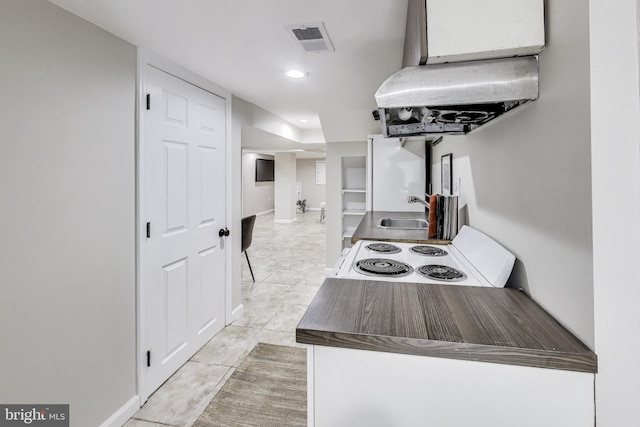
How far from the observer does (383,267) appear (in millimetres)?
1435

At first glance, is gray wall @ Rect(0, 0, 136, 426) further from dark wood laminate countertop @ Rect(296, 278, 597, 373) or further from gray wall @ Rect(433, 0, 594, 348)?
gray wall @ Rect(433, 0, 594, 348)

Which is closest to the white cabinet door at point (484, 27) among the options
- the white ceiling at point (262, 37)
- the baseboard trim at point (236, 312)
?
the white ceiling at point (262, 37)

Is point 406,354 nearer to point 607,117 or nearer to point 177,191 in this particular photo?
point 607,117

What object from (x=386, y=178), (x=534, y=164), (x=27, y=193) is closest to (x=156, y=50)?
(x=27, y=193)

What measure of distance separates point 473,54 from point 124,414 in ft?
7.92

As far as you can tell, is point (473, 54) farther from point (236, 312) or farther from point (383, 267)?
point (236, 312)

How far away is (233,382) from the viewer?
204cm

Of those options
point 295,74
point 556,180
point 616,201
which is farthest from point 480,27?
point 295,74

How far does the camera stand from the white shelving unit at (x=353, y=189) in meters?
4.52

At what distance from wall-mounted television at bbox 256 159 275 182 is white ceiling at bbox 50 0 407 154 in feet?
23.7

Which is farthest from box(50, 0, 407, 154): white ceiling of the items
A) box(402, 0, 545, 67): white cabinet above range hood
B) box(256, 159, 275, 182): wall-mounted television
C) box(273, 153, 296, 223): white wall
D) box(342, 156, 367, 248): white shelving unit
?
box(256, 159, 275, 182): wall-mounted television

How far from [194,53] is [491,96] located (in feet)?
5.76

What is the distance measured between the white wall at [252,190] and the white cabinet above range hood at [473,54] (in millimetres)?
8214

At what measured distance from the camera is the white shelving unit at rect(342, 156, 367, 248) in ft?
14.8
